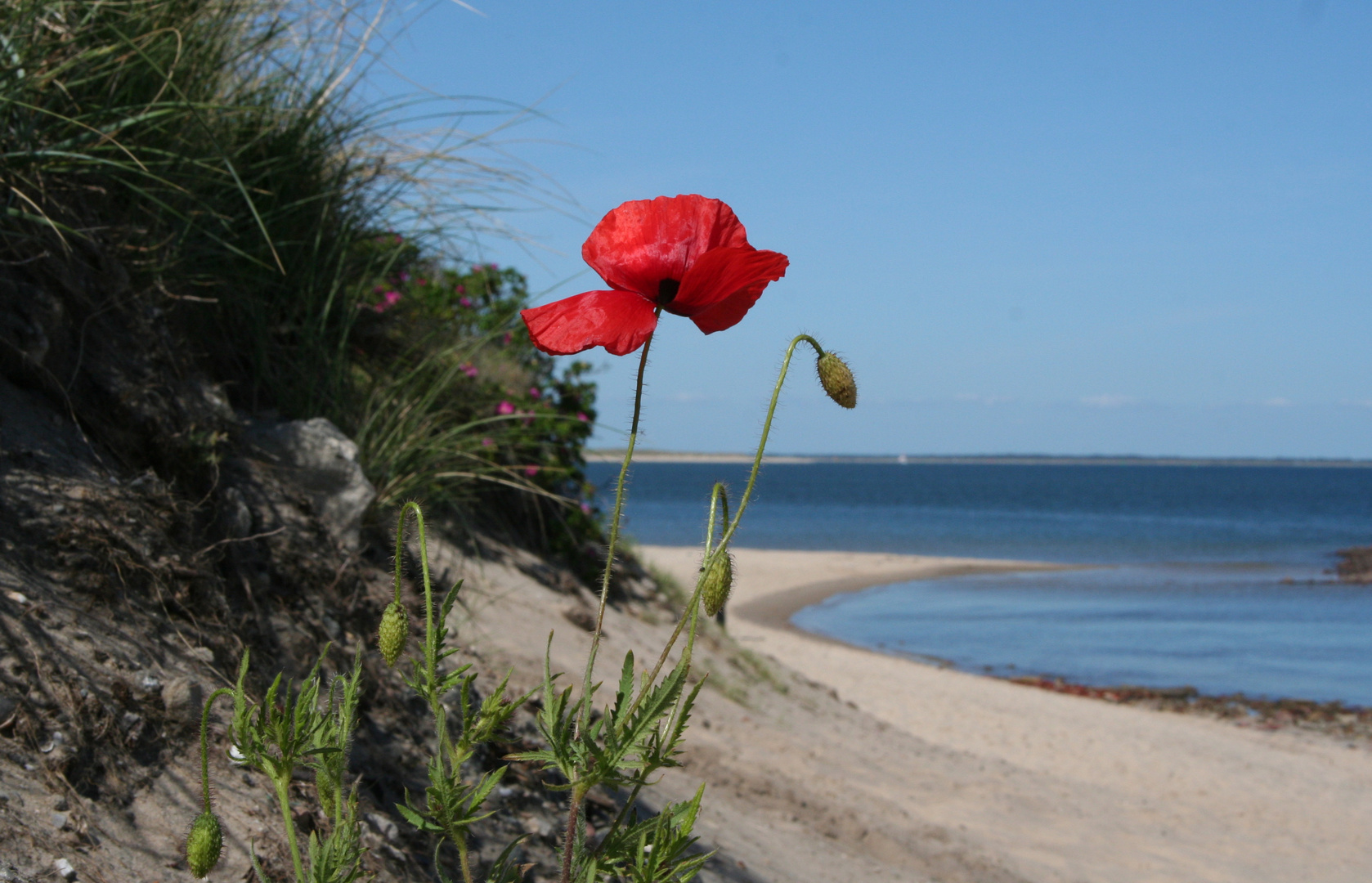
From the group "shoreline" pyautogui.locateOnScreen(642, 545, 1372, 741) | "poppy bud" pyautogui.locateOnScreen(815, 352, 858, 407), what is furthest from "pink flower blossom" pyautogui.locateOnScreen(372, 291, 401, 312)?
"shoreline" pyautogui.locateOnScreen(642, 545, 1372, 741)

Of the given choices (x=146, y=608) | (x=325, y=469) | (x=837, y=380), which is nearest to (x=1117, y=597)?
(x=325, y=469)

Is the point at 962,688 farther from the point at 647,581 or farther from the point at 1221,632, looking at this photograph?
the point at 1221,632

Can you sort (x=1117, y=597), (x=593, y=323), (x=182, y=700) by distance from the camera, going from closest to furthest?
1. (x=593, y=323)
2. (x=182, y=700)
3. (x=1117, y=597)

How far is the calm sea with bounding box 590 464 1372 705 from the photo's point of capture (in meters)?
13.1

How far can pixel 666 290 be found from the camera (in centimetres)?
133

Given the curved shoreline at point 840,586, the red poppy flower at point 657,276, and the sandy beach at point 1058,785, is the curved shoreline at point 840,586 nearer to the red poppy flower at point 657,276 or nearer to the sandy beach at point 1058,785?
the sandy beach at point 1058,785

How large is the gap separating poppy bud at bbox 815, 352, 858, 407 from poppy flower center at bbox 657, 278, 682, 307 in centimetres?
24

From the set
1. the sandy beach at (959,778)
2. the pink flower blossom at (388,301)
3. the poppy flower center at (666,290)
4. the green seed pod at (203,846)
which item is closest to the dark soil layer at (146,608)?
the green seed pod at (203,846)

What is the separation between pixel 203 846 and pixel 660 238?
1.04 meters

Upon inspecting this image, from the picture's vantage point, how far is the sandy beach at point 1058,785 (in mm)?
4828

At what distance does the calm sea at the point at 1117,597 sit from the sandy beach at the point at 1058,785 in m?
2.12

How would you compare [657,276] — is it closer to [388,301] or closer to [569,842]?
[569,842]

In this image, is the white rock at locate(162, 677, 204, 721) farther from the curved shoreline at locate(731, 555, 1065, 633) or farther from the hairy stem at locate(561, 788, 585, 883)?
the curved shoreline at locate(731, 555, 1065, 633)

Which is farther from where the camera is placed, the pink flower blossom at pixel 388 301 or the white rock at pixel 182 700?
the pink flower blossom at pixel 388 301
